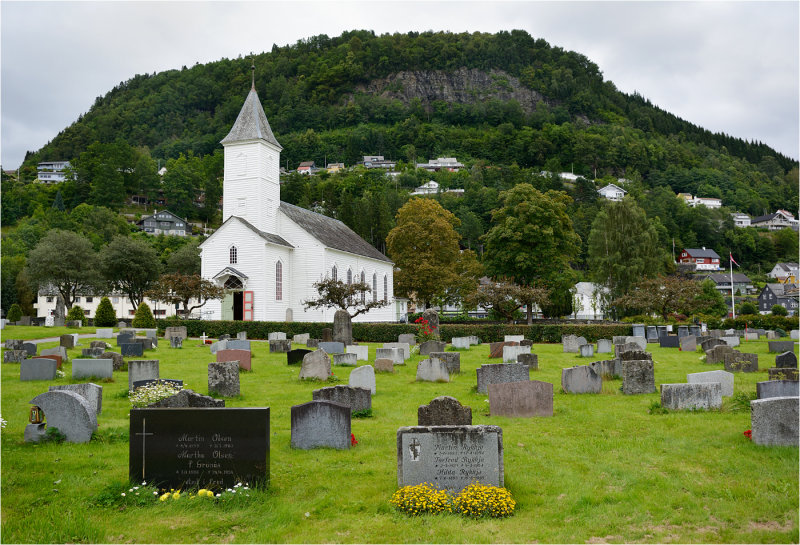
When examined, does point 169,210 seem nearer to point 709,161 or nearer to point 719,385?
point 719,385

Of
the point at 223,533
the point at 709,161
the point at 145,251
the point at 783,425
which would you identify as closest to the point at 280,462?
the point at 223,533

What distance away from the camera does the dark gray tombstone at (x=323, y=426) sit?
885cm

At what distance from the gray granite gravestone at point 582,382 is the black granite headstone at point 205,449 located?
8691 mm

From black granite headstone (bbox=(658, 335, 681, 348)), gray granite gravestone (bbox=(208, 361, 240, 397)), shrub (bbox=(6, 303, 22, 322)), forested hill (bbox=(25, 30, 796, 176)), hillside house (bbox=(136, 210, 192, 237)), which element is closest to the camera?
gray granite gravestone (bbox=(208, 361, 240, 397))

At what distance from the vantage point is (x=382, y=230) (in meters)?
79.8

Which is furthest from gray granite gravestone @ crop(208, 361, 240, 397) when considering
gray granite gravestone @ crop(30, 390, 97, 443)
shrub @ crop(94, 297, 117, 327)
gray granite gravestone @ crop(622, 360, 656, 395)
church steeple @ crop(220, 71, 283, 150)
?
church steeple @ crop(220, 71, 283, 150)

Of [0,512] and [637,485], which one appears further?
[637,485]

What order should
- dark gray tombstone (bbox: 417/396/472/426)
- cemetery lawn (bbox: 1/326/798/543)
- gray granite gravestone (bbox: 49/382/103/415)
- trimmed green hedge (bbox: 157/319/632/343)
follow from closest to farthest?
1. cemetery lawn (bbox: 1/326/798/543)
2. dark gray tombstone (bbox: 417/396/472/426)
3. gray granite gravestone (bbox: 49/382/103/415)
4. trimmed green hedge (bbox: 157/319/632/343)

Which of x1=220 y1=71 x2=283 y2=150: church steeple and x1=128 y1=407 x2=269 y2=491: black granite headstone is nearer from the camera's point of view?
x1=128 y1=407 x2=269 y2=491: black granite headstone

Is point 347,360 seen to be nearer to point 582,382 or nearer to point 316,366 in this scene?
point 316,366

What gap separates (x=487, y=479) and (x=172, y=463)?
386 cm

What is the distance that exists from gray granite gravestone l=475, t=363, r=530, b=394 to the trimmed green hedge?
735 inches

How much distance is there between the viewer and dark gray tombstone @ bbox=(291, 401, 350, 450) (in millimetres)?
8852

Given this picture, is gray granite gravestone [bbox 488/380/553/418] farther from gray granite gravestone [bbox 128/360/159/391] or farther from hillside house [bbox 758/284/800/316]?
hillside house [bbox 758/284/800/316]
